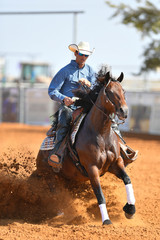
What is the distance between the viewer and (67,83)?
5461 millimetres

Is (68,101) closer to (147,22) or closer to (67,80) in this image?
(67,80)

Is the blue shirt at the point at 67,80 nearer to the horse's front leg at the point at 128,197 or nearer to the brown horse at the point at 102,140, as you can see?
the brown horse at the point at 102,140

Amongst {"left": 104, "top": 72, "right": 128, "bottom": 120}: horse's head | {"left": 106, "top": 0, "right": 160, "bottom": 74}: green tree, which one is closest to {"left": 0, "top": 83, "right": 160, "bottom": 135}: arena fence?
{"left": 106, "top": 0, "right": 160, "bottom": 74}: green tree

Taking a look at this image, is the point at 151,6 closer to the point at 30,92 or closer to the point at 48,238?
the point at 30,92

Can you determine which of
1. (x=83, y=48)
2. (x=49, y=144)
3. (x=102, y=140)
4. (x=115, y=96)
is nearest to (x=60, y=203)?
(x=49, y=144)

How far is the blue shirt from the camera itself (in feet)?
17.6

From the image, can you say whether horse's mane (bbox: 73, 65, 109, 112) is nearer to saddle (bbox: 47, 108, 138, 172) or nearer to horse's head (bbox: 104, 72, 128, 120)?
saddle (bbox: 47, 108, 138, 172)

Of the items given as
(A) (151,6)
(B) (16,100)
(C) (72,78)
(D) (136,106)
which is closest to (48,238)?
(C) (72,78)

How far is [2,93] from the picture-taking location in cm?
2042

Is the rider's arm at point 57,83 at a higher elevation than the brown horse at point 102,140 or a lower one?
higher

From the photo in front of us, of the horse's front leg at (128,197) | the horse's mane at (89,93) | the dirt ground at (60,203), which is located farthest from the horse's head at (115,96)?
the dirt ground at (60,203)

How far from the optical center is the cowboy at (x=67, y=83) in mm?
5172

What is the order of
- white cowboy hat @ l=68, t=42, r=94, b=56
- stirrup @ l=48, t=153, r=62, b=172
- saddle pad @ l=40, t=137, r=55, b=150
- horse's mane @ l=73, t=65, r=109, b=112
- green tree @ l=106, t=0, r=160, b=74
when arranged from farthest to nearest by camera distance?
green tree @ l=106, t=0, r=160, b=74 → saddle pad @ l=40, t=137, r=55, b=150 → white cowboy hat @ l=68, t=42, r=94, b=56 → stirrup @ l=48, t=153, r=62, b=172 → horse's mane @ l=73, t=65, r=109, b=112

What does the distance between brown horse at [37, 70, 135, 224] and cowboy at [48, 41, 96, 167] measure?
0.33m
